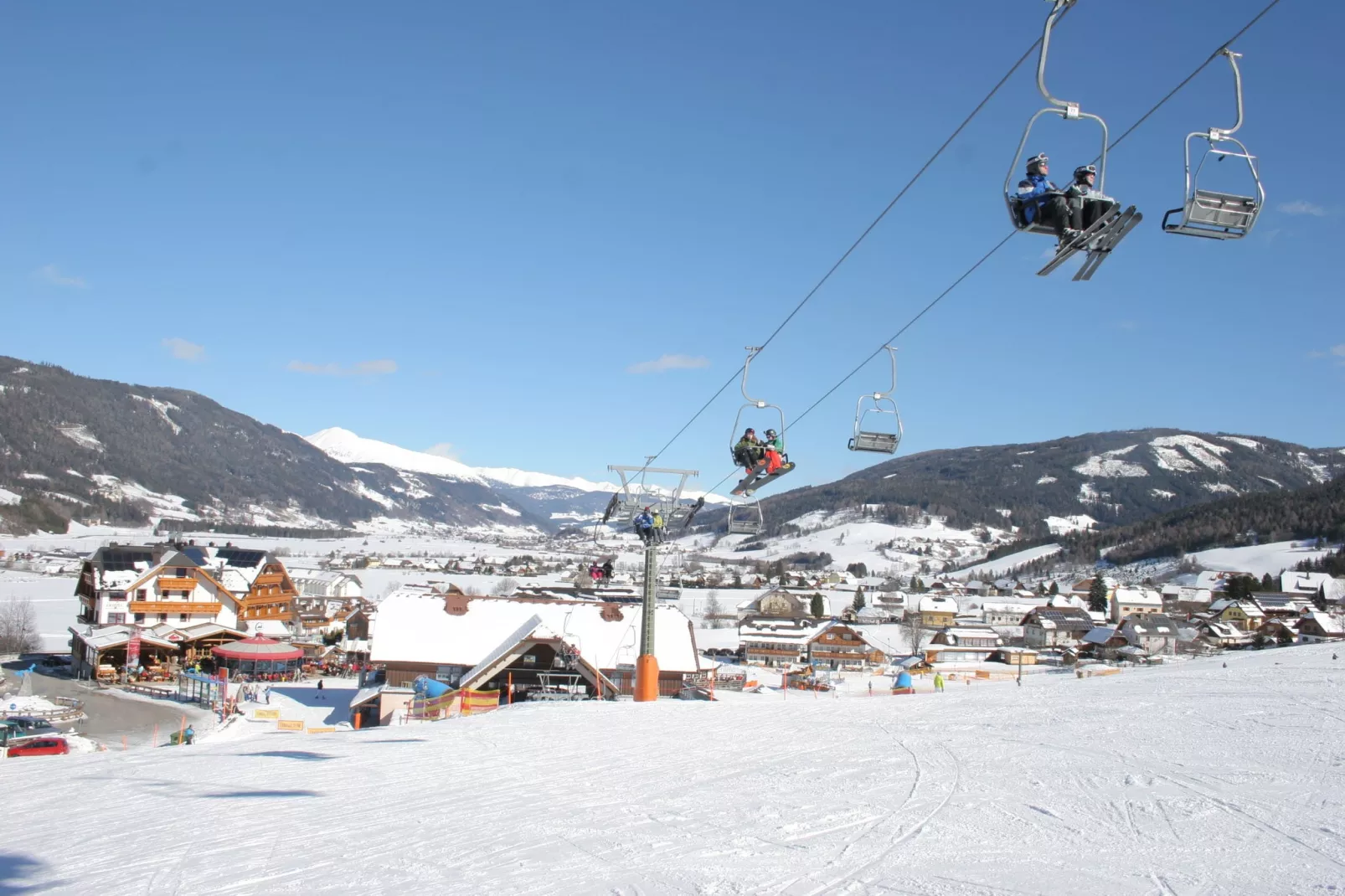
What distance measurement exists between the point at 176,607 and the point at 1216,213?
61.7 metres

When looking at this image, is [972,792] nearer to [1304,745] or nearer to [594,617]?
[1304,745]

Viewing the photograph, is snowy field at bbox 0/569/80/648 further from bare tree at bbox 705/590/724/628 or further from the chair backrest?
the chair backrest

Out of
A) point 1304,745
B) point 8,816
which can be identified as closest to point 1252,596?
point 1304,745

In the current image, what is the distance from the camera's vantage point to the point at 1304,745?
602 inches

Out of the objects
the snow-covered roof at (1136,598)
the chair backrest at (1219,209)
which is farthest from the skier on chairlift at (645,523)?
the snow-covered roof at (1136,598)

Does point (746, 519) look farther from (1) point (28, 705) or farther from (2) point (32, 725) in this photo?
(1) point (28, 705)

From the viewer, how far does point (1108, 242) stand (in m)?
8.59

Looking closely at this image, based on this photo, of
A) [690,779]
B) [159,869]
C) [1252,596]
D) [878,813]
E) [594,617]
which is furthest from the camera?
[1252,596]

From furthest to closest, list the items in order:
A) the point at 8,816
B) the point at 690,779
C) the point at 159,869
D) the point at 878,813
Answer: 1. the point at 690,779
2. the point at 8,816
3. the point at 878,813
4. the point at 159,869

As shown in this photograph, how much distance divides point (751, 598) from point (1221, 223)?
122072 mm

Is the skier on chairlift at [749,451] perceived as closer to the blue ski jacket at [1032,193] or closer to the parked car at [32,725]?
the blue ski jacket at [1032,193]

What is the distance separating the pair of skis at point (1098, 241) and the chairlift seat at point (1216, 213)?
0.73 metres

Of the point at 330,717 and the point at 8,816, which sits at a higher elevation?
the point at 8,816

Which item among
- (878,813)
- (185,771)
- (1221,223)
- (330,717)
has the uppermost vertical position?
(1221,223)
